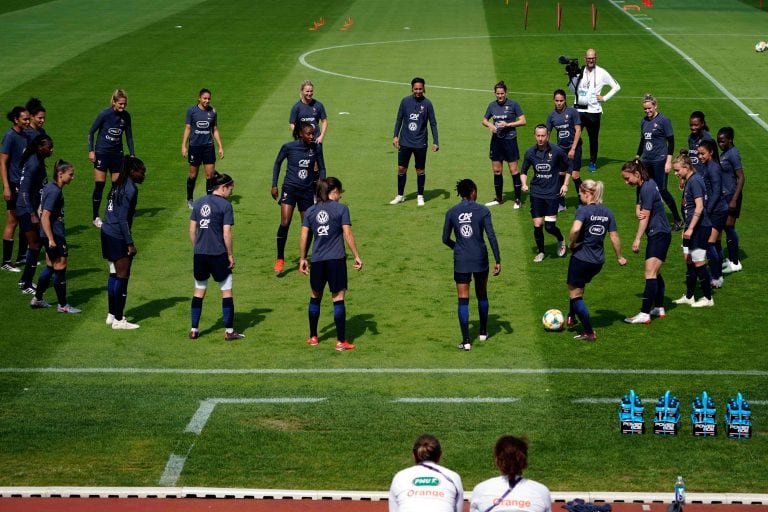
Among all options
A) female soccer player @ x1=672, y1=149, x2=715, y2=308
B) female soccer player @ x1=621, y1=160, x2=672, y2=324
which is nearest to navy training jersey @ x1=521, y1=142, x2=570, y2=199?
female soccer player @ x1=672, y1=149, x2=715, y2=308

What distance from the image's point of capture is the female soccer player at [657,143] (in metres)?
23.2

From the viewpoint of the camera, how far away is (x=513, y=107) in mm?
24359

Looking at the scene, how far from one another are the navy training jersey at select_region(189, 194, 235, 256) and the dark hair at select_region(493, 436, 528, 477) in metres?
8.32

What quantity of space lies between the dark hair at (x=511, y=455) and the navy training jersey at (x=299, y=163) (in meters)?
11.7

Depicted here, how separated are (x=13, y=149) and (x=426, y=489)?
13.4m

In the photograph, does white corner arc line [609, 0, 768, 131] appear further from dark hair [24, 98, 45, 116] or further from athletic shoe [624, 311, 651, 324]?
dark hair [24, 98, 45, 116]

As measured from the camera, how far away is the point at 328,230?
55.0ft

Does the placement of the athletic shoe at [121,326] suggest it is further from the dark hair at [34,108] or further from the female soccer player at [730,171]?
the female soccer player at [730,171]

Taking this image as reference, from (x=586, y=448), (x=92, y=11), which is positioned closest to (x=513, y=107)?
(x=586, y=448)

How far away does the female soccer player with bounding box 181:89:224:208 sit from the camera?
24.1 meters

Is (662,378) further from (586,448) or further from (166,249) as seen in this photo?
(166,249)

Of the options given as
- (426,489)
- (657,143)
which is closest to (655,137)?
(657,143)

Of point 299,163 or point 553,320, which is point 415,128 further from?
point 553,320

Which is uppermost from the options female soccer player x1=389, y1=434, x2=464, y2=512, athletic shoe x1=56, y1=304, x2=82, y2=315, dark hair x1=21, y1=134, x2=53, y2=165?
female soccer player x1=389, y1=434, x2=464, y2=512
